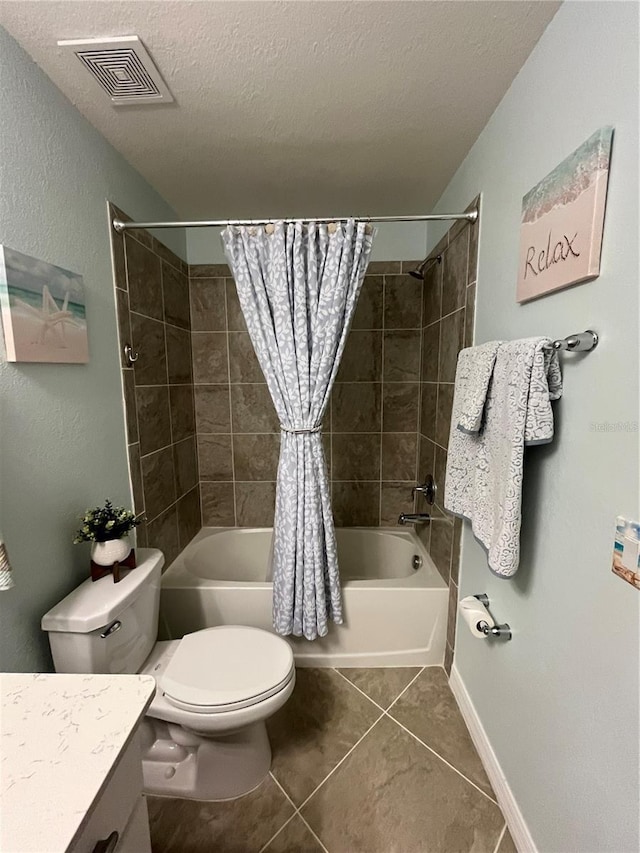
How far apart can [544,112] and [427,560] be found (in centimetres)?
179

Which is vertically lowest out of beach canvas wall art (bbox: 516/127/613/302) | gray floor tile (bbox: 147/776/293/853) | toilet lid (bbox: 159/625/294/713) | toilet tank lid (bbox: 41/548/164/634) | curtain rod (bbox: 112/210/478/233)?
gray floor tile (bbox: 147/776/293/853)

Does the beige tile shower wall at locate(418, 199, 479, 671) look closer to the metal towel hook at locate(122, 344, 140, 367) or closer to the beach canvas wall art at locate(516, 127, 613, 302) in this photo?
the beach canvas wall art at locate(516, 127, 613, 302)

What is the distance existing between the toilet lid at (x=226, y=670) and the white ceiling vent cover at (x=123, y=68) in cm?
183

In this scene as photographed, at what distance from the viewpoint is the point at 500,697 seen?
3.98 ft

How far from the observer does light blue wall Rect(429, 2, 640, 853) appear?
0.70m

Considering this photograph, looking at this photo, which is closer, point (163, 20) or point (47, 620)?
point (163, 20)

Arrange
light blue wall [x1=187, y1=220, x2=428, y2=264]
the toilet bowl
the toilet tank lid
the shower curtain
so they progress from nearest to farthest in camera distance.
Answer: the toilet tank lid, the toilet bowl, the shower curtain, light blue wall [x1=187, y1=220, x2=428, y2=264]

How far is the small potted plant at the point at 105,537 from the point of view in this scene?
1173mm

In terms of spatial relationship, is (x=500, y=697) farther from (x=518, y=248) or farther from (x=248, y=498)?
(x=248, y=498)

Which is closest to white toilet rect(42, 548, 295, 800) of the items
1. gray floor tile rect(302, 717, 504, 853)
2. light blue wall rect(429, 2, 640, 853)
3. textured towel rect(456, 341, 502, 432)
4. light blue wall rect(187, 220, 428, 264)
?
gray floor tile rect(302, 717, 504, 853)

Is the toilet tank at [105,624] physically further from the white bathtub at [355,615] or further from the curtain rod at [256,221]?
the curtain rod at [256,221]

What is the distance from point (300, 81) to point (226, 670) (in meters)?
1.87

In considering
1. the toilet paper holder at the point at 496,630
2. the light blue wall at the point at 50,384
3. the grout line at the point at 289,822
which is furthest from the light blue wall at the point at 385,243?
the grout line at the point at 289,822

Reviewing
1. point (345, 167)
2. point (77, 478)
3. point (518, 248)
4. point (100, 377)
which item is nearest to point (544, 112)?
point (518, 248)
